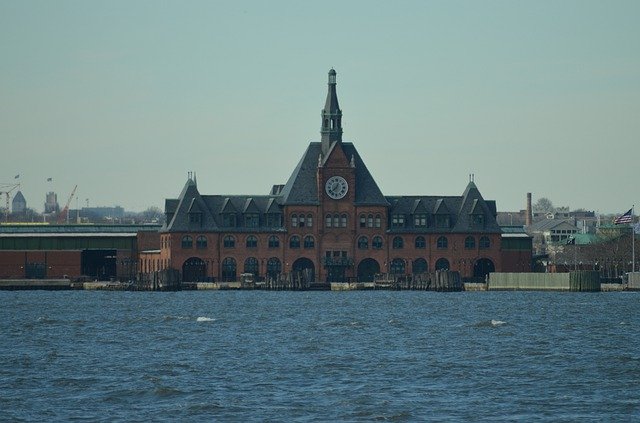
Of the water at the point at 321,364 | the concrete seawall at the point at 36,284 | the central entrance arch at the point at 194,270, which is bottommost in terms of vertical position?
the water at the point at 321,364

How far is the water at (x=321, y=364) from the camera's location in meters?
57.6

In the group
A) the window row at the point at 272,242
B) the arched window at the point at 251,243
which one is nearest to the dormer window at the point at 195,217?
the window row at the point at 272,242

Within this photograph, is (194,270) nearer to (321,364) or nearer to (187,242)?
(187,242)

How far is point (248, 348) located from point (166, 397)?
71.3 feet

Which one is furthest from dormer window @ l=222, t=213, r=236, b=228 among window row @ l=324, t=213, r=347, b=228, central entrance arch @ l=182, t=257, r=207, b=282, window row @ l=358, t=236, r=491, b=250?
window row @ l=358, t=236, r=491, b=250

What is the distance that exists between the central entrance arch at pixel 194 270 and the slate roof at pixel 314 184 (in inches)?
461

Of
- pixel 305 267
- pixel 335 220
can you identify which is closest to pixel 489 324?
pixel 335 220

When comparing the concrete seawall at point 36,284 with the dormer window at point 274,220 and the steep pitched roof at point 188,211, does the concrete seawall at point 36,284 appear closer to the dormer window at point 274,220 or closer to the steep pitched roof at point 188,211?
the steep pitched roof at point 188,211

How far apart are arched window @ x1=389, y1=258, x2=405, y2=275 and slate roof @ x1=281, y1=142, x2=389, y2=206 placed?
6.63 m

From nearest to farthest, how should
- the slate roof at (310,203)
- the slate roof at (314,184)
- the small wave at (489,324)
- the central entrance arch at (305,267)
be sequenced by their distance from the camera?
the small wave at (489,324) < the central entrance arch at (305,267) < the slate roof at (310,203) < the slate roof at (314,184)

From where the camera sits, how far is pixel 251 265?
178 m

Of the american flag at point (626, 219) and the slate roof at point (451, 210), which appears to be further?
the slate roof at point (451, 210)

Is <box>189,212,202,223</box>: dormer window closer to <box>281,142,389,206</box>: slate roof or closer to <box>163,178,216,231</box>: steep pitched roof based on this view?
<box>163,178,216,231</box>: steep pitched roof

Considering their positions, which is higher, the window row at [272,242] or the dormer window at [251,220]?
the dormer window at [251,220]
